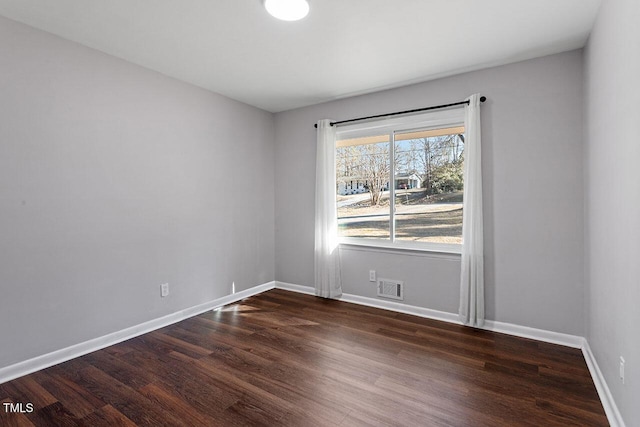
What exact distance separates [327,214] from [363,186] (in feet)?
1.83

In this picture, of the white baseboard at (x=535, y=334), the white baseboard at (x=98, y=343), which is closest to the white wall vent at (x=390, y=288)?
the white baseboard at (x=535, y=334)

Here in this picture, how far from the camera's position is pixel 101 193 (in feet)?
8.95

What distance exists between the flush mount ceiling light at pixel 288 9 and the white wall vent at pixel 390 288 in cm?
269

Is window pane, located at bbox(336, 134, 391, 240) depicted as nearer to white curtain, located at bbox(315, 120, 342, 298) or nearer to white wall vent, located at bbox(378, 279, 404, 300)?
white curtain, located at bbox(315, 120, 342, 298)

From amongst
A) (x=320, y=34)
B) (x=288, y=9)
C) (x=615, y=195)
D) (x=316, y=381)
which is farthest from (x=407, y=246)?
(x=288, y=9)

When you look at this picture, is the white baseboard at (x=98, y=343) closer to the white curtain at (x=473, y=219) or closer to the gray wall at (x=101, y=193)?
the gray wall at (x=101, y=193)

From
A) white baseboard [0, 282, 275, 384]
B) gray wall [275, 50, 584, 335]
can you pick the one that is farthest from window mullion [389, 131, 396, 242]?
white baseboard [0, 282, 275, 384]

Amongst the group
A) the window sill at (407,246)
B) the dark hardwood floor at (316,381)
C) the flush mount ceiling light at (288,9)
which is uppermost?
the flush mount ceiling light at (288,9)

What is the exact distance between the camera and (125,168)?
2.89 meters

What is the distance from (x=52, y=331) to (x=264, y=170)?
8.99 ft

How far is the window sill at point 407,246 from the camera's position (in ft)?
→ 11.1

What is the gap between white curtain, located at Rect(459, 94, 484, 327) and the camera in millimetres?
3021

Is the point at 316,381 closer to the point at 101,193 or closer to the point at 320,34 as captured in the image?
the point at 101,193

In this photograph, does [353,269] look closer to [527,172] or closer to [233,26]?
[527,172]
